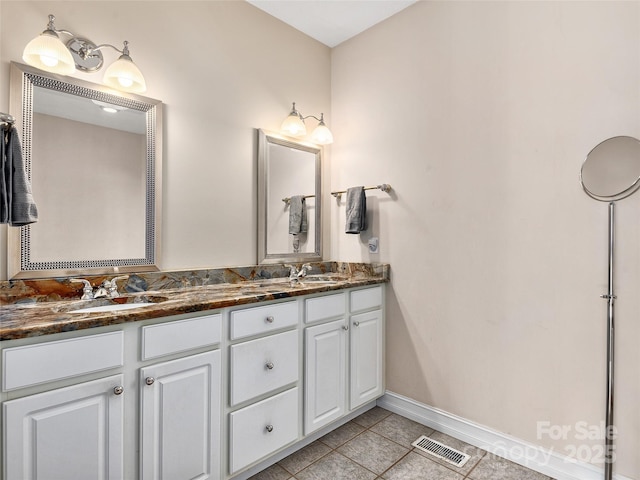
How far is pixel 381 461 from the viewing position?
1893mm

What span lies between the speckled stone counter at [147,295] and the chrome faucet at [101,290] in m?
0.03

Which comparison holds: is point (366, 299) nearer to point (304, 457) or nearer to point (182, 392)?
point (304, 457)

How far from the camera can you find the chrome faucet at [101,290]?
1.62m

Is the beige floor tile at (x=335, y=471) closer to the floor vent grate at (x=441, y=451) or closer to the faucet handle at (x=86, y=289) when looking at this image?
the floor vent grate at (x=441, y=451)

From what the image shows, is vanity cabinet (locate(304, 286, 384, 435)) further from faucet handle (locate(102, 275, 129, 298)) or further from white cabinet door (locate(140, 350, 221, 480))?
faucet handle (locate(102, 275, 129, 298))

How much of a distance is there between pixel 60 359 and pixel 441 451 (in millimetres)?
1893

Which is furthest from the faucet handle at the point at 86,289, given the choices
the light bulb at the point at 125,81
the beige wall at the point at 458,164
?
the light bulb at the point at 125,81

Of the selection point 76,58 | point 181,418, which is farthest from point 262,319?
point 76,58

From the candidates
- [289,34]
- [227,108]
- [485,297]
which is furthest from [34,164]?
[485,297]

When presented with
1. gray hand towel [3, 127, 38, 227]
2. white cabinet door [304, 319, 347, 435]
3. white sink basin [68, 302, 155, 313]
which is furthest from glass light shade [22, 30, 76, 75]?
white cabinet door [304, 319, 347, 435]

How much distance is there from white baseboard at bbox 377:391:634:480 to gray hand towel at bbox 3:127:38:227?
226 centimetres

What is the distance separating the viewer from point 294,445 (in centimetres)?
196

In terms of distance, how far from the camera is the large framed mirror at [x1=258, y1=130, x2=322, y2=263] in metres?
2.38

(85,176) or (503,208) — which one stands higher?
(85,176)
